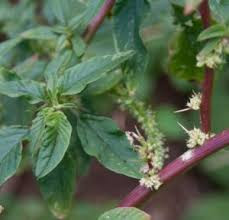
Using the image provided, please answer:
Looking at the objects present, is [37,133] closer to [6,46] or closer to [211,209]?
[6,46]

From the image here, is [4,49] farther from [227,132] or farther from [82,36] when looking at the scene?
[227,132]

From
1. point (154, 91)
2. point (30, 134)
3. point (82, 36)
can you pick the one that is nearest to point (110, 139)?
point (30, 134)

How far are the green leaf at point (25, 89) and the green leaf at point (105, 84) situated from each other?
0.18 m

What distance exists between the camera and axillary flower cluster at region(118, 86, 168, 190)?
4.09 feet

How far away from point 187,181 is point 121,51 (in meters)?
1.95

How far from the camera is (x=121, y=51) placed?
1329mm

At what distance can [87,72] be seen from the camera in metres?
1.23

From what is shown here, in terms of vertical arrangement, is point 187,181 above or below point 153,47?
below

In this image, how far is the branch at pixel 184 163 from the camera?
121 cm

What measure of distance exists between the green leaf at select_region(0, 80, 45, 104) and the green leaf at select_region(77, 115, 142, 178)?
0.32 feet

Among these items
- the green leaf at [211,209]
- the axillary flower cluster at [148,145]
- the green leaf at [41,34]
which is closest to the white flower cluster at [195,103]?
the axillary flower cluster at [148,145]

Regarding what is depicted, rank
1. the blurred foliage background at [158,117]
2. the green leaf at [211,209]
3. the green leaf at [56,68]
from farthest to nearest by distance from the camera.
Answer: the green leaf at [211,209], the blurred foliage background at [158,117], the green leaf at [56,68]

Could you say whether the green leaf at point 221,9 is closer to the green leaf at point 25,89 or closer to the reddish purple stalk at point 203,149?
the reddish purple stalk at point 203,149

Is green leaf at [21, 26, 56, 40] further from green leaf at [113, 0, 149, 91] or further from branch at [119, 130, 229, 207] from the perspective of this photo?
branch at [119, 130, 229, 207]
